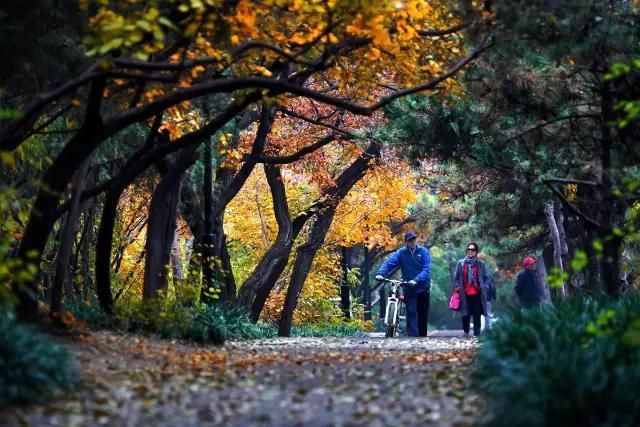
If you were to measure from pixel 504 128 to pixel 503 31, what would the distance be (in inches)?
223

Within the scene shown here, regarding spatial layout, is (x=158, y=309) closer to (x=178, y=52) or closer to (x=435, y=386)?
(x=178, y=52)

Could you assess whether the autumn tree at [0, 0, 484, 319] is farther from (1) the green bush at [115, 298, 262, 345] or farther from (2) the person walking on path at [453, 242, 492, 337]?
(2) the person walking on path at [453, 242, 492, 337]

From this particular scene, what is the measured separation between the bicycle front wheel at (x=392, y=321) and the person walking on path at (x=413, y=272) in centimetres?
26

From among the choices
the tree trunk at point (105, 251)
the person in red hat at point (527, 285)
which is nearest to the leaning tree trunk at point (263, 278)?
the person in red hat at point (527, 285)

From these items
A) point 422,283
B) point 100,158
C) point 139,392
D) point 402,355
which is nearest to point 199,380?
point 139,392

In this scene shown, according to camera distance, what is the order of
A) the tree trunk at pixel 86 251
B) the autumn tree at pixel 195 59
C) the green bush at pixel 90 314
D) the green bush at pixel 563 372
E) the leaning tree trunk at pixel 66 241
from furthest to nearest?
→ the tree trunk at pixel 86 251, the green bush at pixel 90 314, the leaning tree trunk at pixel 66 241, the autumn tree at pixel 195 59, the green bush at pixel 563 372

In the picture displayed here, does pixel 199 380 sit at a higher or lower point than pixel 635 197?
lower

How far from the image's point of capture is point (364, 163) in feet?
86.1

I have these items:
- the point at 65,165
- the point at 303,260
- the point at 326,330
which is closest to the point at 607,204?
the point at 65,165

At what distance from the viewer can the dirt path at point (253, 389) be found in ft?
26.1

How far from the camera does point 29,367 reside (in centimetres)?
849

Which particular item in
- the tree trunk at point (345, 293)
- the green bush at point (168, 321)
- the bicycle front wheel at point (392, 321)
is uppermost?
the tree trunk at point (345, 293)

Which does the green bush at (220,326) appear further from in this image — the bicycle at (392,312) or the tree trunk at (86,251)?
the tree trunk at (86,251)

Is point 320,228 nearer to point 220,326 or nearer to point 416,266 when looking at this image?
point 416,266
